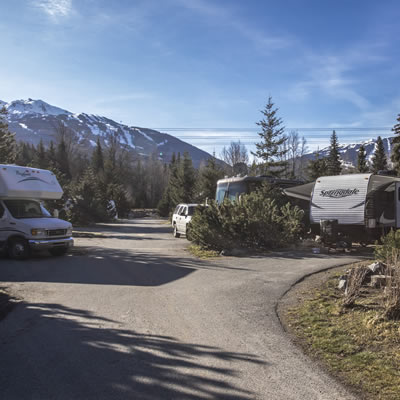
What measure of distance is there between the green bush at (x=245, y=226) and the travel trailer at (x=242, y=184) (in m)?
3.12

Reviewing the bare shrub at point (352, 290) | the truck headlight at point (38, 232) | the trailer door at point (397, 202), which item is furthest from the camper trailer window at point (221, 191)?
the bare shrub at point (352, 290)

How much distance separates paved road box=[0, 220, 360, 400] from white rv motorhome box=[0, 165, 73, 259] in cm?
229

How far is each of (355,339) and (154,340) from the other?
2.50 meters

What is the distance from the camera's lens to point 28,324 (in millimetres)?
5770

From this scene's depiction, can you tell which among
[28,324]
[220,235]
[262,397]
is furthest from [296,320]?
[220,235]

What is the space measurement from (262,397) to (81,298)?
4.77 m

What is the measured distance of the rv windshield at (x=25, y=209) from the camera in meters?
12.7

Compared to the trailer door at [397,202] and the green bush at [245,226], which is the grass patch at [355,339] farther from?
the trailer door at [397,202]

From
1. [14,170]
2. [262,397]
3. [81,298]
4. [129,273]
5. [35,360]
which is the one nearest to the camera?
[262,397]

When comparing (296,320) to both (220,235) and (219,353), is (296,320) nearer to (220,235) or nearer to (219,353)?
(219,353)

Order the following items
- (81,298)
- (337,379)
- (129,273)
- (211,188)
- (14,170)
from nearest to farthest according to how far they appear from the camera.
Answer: (337,379) < (81,298) < (129,273) < (14,170) < (211,188)

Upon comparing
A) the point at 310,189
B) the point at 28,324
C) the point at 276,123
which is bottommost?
the point at 28,324

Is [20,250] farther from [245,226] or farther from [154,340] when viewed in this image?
[154,340]

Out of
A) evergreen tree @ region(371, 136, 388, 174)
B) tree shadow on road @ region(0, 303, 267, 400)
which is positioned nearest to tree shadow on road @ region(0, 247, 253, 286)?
tree shadow on road @ region(0, 303, 267, 400)
